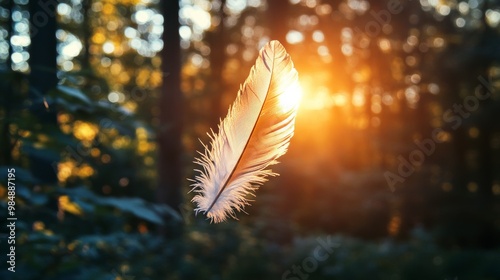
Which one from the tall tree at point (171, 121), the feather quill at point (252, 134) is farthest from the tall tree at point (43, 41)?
the tall tree at point (171, 121)

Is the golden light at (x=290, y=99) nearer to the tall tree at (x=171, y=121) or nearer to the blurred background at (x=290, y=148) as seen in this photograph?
the blurred background at (x=290, y=148)

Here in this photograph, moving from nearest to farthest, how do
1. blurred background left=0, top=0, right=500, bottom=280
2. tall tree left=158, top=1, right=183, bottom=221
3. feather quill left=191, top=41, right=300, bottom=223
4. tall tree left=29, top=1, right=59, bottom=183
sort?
feather quill left=191, top=41, right=300, bottom=223, blurred background left=0, top=0, right=500, bottom=280, tall tree left=29, top=1, right=59, bottom=183, tall tree left=158, top=1, right=183, bottom=221

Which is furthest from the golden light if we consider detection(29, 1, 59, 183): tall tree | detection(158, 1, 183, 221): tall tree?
detection(158, 1, 183, 221): tall tree

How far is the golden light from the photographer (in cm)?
160

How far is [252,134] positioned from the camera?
163 centimetres

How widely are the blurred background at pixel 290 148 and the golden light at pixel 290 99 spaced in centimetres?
109

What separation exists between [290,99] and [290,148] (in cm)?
1975

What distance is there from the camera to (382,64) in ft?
72.7

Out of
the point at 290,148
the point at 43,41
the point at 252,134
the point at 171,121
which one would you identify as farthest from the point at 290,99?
the point at 290,148

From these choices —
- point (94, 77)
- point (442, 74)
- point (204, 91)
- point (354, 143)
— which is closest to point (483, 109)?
point (442, 74)

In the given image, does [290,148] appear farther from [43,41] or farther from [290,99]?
[290,99]

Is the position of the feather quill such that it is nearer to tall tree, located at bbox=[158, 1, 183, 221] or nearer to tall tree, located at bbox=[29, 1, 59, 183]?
tall tree, located at bbox=[29, 1, 59, 183]

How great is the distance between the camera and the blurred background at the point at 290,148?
9.53ft

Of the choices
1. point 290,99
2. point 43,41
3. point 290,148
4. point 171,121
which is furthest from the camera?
point 290,148
